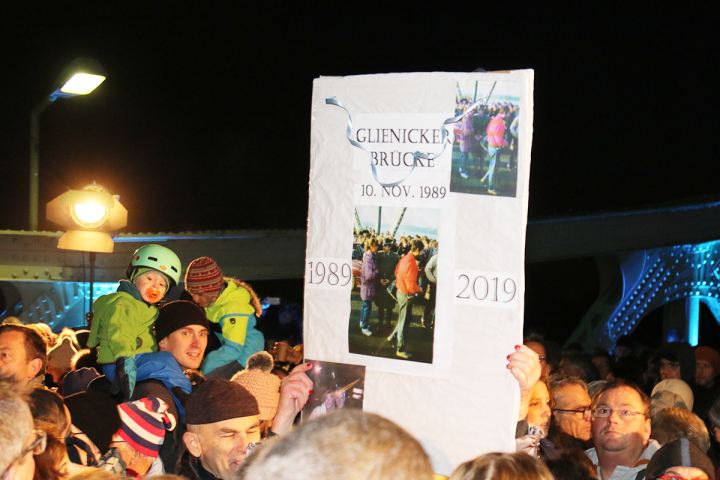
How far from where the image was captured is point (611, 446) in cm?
370

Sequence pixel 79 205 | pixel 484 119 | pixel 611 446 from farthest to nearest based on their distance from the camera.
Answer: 1. pixel 79 205
2. pixel 611 446
3. pixel 484 119

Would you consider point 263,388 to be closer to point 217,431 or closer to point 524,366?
point 217,431

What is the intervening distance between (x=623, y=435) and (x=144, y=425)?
98.1 inches

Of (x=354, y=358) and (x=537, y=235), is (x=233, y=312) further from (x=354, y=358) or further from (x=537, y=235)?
(x=537, y=235)

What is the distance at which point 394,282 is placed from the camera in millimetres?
2654

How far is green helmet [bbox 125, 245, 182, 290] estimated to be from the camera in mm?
4641

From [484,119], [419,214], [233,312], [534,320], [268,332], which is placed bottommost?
[534,320]

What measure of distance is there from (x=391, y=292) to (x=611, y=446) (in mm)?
1860

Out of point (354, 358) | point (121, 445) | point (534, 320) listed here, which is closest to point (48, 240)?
point (121, 445)

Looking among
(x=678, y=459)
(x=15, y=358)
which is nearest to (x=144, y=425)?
(x=15, y=358)

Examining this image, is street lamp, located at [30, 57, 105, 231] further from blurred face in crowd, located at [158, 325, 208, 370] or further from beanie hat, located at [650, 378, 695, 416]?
beanie hat, located at [650, 378, 695, 416]

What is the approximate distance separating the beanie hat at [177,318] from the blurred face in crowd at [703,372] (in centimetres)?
553

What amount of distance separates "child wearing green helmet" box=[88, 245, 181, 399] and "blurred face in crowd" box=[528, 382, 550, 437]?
2.28m

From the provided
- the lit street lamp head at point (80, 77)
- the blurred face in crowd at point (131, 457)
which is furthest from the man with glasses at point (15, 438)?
the lit street lamp head at point (80, 77)
